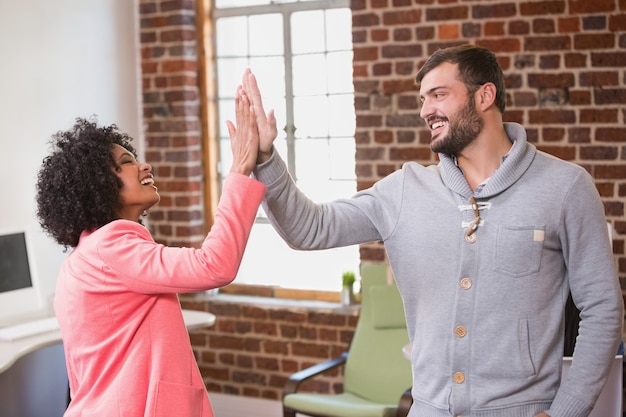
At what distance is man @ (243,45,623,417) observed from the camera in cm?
206

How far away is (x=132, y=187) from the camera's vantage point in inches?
90.2

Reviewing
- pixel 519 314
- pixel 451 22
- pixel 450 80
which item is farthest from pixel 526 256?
pixel 451 22

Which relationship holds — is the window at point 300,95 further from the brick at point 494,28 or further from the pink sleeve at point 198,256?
the pink sleeve at point 198,256

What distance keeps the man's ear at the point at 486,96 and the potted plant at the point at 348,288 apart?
8.61 ft

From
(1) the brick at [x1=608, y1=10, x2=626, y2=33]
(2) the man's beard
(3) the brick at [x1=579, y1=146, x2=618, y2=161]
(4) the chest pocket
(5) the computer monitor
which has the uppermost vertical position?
(1) the brick at [x1=608, y1=10, x2=626, y2=33]

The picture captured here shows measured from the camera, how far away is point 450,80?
220 cm

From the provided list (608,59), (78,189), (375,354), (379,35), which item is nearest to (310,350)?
(375,354)

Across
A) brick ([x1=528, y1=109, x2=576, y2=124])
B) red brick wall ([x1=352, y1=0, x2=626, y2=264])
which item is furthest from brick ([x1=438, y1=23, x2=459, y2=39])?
brick ([x1=528, y1=109, x2=576, y2=124])

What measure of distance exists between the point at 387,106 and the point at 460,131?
2399mm

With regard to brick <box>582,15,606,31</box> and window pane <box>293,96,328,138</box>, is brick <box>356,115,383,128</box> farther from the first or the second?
brick <box>582,15,606,31</box>

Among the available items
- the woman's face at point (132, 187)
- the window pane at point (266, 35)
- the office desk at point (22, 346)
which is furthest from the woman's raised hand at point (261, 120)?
the window pane at point (266, 35)

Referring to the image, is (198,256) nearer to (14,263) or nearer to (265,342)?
(14,263)

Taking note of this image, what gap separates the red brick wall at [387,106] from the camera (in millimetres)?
4113

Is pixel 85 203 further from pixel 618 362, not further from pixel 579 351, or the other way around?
pixel 618 362
